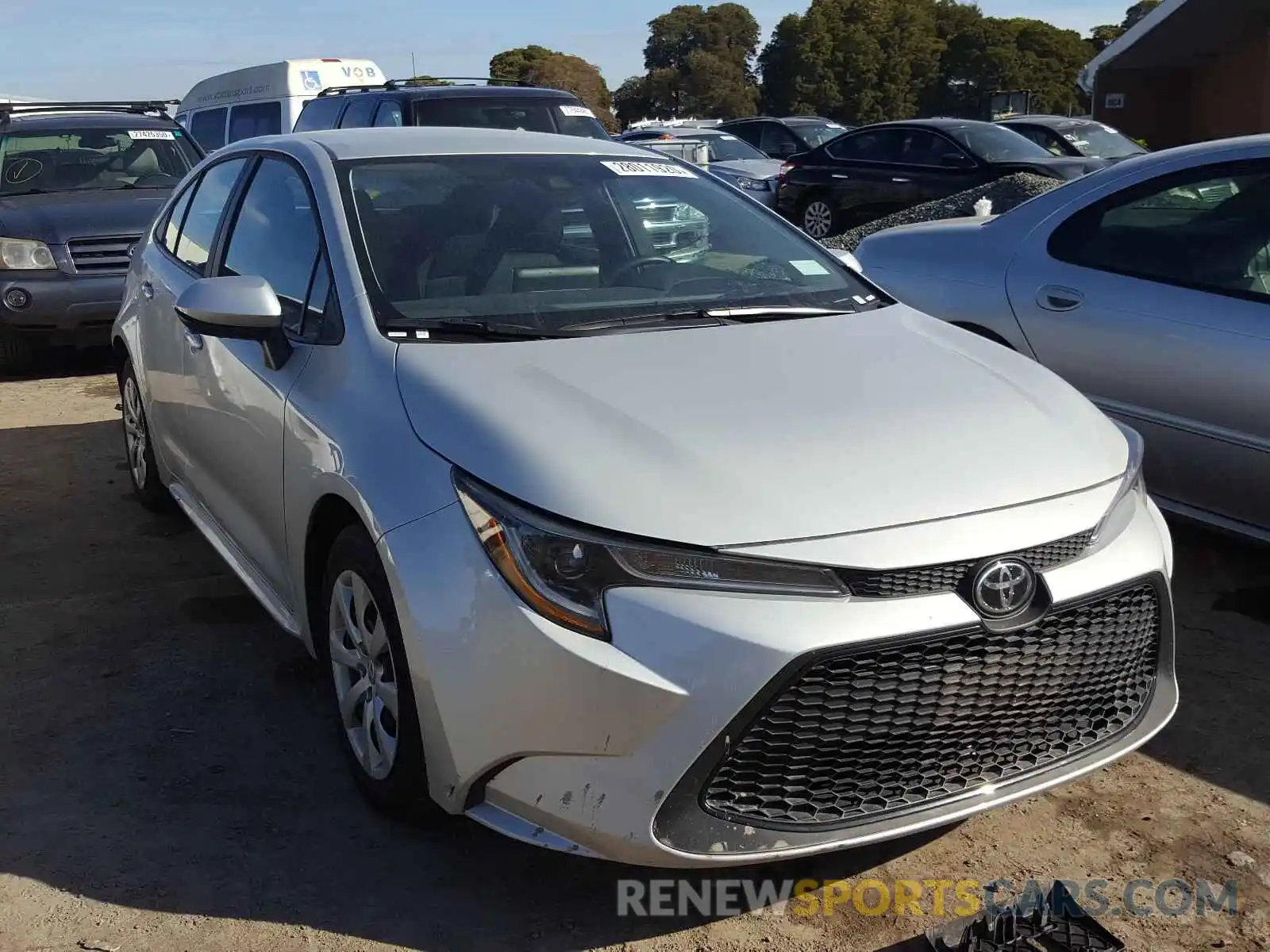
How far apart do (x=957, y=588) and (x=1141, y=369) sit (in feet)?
7.67

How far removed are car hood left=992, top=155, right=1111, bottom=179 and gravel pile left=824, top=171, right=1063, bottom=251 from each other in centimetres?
41

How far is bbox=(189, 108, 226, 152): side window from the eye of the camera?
1639cm

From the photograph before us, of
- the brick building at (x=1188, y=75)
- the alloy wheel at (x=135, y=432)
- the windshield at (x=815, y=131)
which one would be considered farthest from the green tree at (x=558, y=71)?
the alloy wheel at (x=135, y=432)

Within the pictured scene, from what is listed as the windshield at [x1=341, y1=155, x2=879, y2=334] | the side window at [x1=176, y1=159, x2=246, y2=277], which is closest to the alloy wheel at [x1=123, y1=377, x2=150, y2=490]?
Answer: the side window at [x1=176, y1=159, x2=246, y2=277]

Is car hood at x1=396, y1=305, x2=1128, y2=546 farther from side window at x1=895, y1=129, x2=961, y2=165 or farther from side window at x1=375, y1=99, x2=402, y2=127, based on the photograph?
side window at x1=895, y1=129, x2=961, y2=165

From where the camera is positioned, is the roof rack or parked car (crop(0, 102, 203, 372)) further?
the roof rack

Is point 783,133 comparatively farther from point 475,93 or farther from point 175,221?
point 175,221

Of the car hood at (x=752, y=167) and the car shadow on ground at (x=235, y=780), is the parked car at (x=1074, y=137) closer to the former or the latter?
the car hood at (x=752, y=167)

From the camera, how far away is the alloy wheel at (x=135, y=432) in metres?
5.32

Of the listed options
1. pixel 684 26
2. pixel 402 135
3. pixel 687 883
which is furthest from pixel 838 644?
pixel 684 26

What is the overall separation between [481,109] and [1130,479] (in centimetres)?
781

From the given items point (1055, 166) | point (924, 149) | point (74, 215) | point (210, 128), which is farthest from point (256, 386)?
point (210, 128)

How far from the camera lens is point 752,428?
2.80 m

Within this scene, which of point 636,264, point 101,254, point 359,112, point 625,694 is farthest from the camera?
point 359,112
